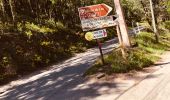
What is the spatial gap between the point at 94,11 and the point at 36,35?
11.8 metres

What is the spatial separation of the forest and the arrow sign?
20.9 ft

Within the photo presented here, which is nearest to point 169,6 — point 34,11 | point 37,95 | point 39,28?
point 34,11

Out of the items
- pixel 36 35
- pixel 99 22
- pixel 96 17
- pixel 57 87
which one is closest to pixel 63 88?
pixel 57 87

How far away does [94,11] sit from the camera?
16.3m

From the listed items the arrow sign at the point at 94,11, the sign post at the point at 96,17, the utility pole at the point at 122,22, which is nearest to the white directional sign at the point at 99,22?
the sign post at the point at 96,17

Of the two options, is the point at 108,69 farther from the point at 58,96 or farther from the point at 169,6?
the point at 169,6

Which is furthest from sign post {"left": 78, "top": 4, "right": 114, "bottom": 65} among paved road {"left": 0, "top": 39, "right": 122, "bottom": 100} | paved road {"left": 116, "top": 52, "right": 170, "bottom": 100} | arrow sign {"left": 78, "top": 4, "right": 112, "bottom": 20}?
paved road {"left": 116, "top": 52, "right": 170, "bottom": 100}

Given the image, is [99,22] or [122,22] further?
Answer: [122,22]

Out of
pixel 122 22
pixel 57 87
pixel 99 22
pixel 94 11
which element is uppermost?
pixel 94 11

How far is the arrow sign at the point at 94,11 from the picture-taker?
1627 cm

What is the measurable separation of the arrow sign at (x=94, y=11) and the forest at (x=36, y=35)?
6367mm

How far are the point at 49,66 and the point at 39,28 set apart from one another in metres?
5.87

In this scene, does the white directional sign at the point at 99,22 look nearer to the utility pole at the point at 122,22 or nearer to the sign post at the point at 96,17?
the sign post at the point at 96,17

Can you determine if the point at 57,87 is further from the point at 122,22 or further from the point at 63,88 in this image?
the point at 122,22
